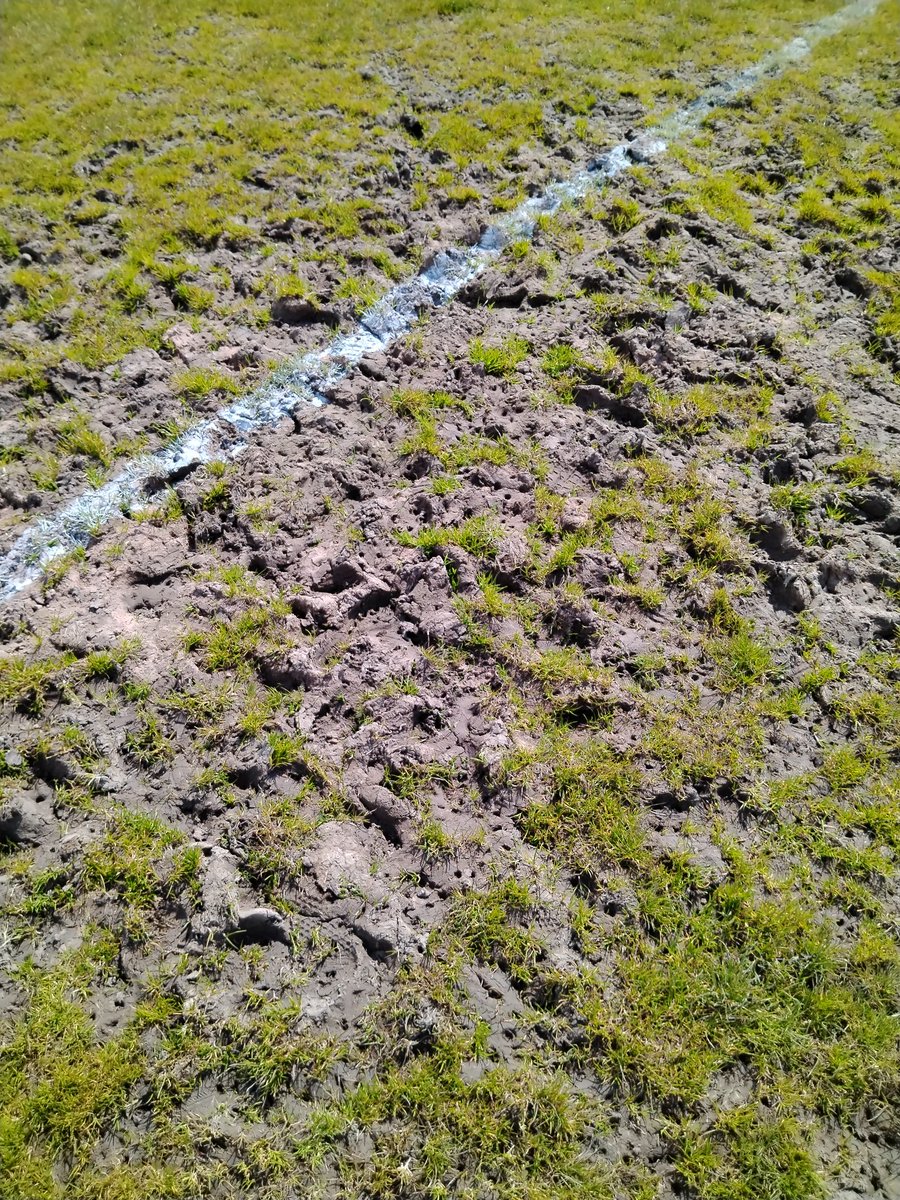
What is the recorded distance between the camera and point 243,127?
797 cm

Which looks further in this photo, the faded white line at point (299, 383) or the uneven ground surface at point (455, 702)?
the faded white line at point (299, 383)

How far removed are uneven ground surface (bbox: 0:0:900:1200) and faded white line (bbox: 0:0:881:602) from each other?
0.16 meters

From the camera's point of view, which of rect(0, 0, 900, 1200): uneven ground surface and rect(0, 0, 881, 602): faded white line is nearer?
rect(0, 0, 900, 1200): uneven ground surface

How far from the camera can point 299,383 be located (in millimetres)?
5527

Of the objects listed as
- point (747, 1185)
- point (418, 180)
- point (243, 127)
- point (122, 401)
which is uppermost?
point (243, 127)

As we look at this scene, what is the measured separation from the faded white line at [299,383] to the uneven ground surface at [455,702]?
0.54 ft

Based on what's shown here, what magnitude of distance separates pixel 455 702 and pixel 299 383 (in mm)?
3068

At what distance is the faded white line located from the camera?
456 cm

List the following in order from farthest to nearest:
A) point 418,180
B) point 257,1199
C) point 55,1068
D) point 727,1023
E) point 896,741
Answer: point 418,180 < point 896,741 < point 727,1023 < point 55,1068 < point 257,1199

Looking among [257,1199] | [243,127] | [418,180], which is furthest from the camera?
[243,127]

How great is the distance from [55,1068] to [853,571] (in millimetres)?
4997

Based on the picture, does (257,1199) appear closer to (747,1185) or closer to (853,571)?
(747,1185)

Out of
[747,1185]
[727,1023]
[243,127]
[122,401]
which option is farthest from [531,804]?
[243,127]

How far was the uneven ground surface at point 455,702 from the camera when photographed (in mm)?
2787
